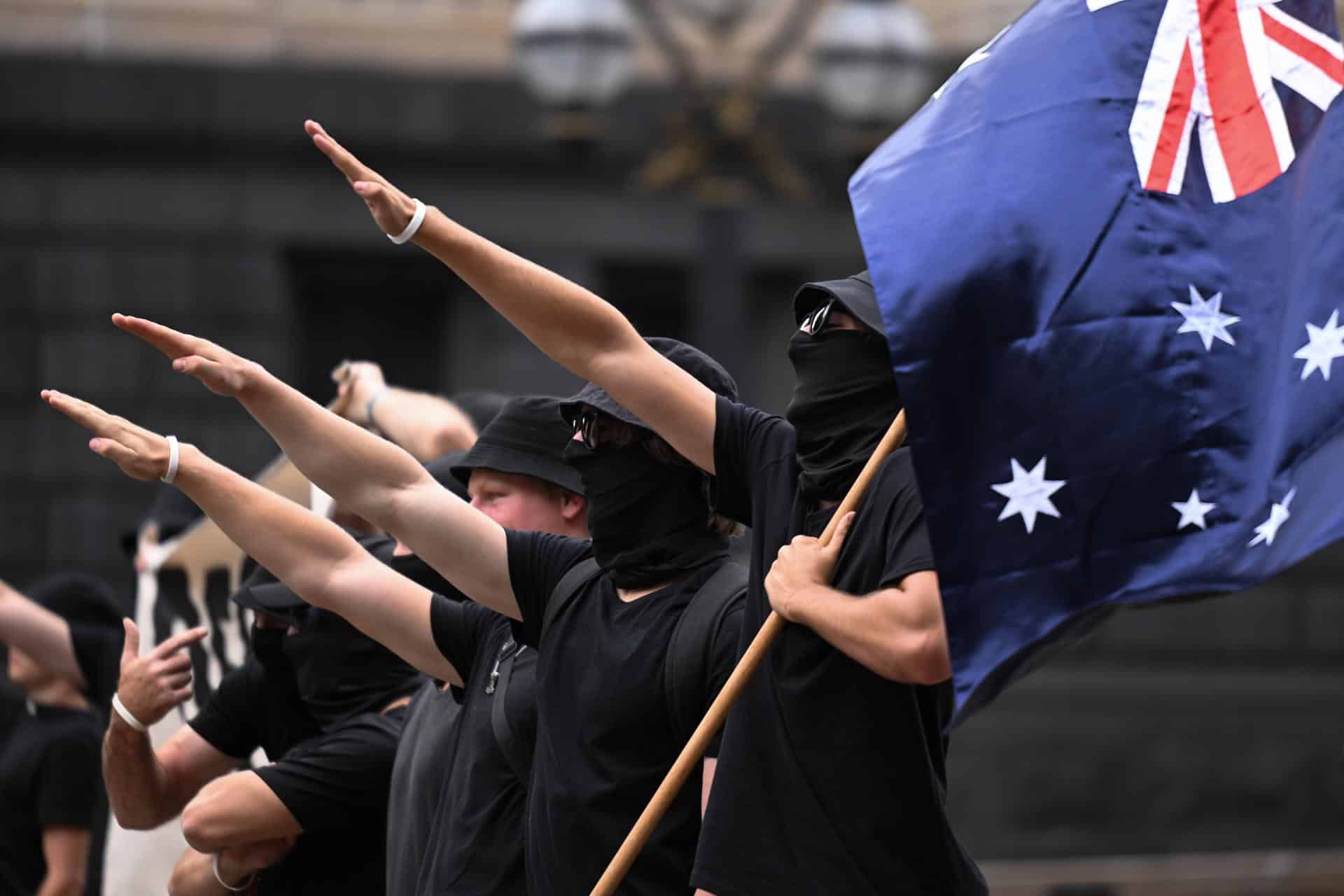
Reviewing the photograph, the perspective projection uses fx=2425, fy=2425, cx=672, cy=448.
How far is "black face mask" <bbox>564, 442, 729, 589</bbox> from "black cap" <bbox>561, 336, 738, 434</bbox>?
84mm

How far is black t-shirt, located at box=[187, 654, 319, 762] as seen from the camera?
621 cm

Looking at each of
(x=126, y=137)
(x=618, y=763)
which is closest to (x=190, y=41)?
(x=126, y=137)

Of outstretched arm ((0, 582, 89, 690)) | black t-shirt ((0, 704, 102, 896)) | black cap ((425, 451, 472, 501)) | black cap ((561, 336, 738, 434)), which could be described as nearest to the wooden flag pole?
black cap ((561, 336, 738, 434))

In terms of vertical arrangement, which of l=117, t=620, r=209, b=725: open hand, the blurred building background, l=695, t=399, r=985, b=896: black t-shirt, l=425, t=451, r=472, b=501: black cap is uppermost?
l=695, t=399, r=985, b=896: black t-shirt

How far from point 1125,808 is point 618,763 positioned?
42.7 feet

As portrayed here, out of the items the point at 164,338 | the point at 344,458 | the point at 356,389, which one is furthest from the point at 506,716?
the point at 356,389

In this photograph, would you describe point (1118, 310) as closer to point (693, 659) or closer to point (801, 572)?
point (801, 572)

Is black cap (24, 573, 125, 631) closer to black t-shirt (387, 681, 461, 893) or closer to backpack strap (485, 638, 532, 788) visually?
black t-shirt (387, 681, 461, 893)

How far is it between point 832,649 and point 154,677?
2.56 m

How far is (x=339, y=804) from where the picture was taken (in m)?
5.72

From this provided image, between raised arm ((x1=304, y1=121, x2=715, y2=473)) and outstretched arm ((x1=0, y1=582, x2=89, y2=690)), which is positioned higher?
raised arm ((x1=304, y1=121, x2=715, y2=473))

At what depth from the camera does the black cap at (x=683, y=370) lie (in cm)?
477

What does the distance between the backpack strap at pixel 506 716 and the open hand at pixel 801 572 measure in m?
1.01

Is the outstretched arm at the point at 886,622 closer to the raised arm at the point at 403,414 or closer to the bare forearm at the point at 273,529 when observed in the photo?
the bare forearm at the point at 273,529
